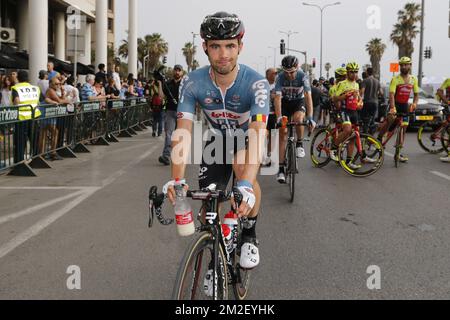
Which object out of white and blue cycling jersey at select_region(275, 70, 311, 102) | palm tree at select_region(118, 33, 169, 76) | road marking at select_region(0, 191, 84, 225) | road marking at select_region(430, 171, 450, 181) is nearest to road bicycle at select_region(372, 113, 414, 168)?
road marking at select_region(430, 171, 450, 181)

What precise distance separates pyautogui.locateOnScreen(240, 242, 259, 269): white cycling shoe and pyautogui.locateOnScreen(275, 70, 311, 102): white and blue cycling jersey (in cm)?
531

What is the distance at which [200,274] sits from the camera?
292 centimetres

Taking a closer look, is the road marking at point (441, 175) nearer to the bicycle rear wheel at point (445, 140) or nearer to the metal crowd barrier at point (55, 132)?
the bicycle rear wheel at point (445, 140)

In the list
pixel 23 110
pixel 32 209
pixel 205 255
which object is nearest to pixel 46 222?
pixel 32 209

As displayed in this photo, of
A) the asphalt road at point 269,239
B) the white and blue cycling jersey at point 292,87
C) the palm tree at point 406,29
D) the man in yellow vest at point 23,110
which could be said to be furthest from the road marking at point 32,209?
the palm tree at point 406,29

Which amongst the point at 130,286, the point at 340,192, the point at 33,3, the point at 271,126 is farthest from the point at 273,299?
the point at 33,3

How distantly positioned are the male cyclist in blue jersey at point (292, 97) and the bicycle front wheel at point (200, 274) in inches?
213

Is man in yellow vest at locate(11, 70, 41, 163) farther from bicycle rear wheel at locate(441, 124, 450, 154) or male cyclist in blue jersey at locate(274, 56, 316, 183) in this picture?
bicycle rear wheel at locate(441, 124, 450, 154)

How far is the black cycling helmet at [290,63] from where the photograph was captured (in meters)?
8.39

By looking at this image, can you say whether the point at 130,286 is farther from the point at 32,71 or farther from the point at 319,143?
the point at 32,71

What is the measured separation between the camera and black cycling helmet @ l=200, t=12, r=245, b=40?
331cm

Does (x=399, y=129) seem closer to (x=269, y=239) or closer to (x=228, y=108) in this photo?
(x=269, y=239)

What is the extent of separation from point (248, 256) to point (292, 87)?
550cm
